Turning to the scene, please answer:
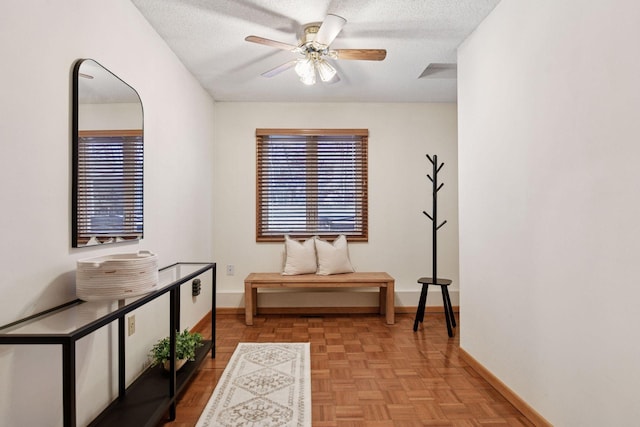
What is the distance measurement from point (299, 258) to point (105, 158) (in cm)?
247

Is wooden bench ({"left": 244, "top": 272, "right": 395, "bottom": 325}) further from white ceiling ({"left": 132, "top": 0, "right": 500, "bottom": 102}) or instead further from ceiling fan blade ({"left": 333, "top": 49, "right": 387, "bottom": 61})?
ceiling fan blade ({"left": 333, "top": 49, "right": 387, "bottom": 61})

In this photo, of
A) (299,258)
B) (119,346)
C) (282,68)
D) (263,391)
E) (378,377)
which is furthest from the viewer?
(299,258)

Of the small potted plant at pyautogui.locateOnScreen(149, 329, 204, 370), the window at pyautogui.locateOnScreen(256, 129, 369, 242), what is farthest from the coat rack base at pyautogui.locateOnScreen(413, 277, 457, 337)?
the small potted plant at pyautogui.locateOnScreen(149, 329, 204, 370)

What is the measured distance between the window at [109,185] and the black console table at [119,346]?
0.40m

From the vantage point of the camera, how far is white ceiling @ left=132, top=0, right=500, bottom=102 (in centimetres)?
238

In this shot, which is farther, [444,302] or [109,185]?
[444,302]

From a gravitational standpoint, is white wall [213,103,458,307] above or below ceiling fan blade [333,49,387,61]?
below

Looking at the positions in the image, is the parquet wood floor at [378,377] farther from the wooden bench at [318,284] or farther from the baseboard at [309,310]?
the baseboard at [309,310]

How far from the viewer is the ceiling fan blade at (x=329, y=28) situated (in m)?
2.21

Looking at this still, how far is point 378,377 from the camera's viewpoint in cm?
255

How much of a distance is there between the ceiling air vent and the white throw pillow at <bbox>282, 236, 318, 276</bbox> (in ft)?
7.14

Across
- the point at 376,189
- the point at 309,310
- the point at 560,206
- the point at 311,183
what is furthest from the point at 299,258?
the point at 560,206

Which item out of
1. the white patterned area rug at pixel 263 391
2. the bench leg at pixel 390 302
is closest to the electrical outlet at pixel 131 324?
the white patterned area rug at pixel 263 391

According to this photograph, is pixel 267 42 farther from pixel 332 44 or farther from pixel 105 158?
pixel 105 158
